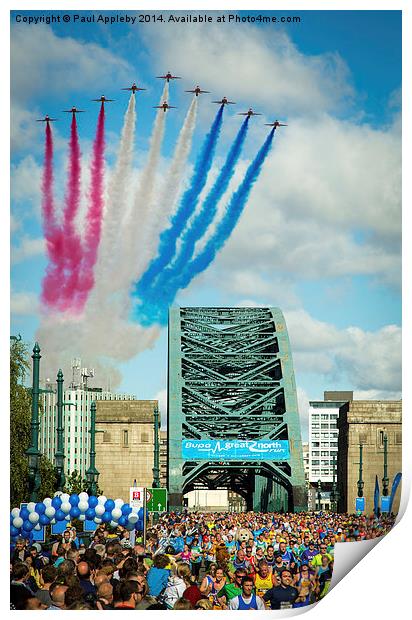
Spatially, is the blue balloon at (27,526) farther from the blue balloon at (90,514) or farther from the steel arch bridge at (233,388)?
the steel arch bridge at (233,388)

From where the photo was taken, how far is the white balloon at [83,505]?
3925 centimetres

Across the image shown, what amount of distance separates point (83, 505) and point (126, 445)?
Result: 1868 inches

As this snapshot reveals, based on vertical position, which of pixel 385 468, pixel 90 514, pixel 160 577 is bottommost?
pixel 160 577

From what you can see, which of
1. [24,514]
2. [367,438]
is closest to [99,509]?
[24,514]

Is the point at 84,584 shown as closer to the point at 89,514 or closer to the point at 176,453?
the point at 89,514

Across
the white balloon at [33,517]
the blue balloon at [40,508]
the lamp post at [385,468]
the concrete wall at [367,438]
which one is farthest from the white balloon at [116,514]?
the concrete wall at [367,438]

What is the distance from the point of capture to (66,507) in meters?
38.8

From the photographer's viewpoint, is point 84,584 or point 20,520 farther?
point 20,520

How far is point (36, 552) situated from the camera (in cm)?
3316

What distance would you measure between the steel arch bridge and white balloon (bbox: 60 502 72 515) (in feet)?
183

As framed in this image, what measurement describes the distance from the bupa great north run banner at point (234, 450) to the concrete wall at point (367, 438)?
5702 millimetres

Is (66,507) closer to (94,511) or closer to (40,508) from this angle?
(94,511)
